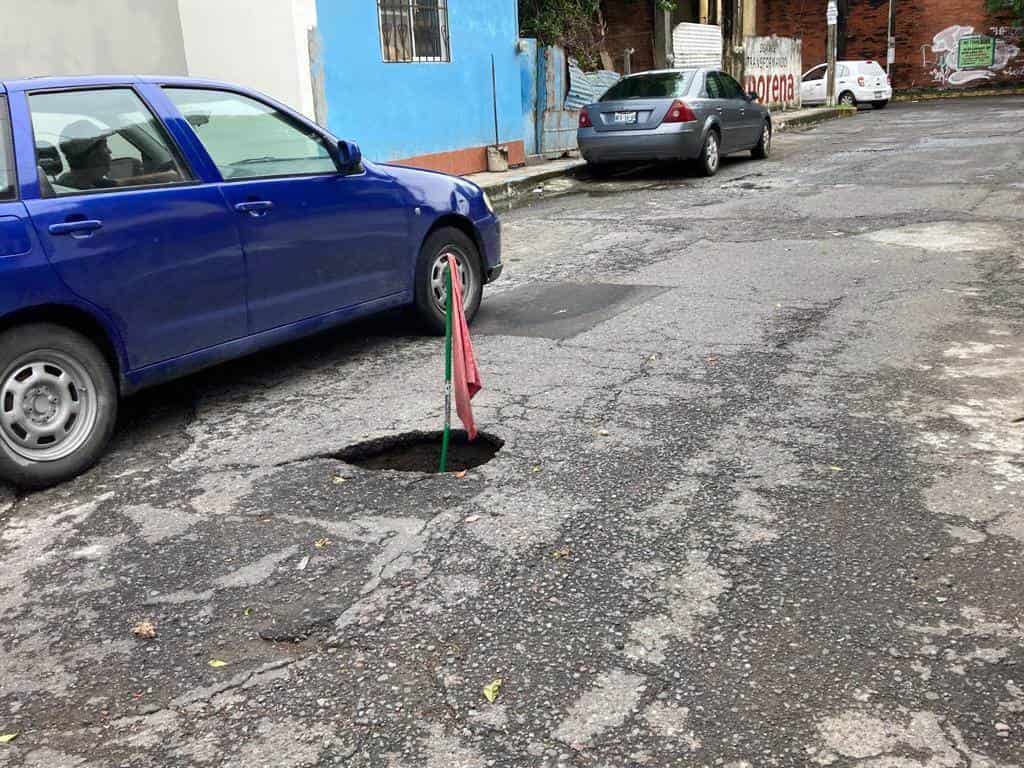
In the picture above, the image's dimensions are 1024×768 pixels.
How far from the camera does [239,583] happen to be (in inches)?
137

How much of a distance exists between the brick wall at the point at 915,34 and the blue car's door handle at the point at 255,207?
40.8 metres

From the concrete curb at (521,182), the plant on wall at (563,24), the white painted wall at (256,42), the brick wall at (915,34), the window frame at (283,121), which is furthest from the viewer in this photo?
the brick wall at (915,34)

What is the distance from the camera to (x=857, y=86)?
33594 millimetres

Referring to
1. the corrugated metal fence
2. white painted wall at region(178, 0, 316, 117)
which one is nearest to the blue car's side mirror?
white painted wall at region(178, 0, 316, 117)

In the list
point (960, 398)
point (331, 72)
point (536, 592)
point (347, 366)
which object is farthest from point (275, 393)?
point (331, 72)

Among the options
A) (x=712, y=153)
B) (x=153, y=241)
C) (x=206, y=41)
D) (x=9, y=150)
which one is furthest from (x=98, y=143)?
(x=712, y=153)

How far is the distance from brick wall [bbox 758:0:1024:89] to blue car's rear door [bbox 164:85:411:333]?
40.0m

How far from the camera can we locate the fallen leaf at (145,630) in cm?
317

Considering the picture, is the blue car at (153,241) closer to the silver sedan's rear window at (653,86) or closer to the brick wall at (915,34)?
the silver sedan's rear window at (653,86)

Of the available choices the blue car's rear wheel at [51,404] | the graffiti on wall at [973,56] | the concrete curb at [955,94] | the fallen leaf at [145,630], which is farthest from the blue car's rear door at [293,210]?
the graffiti on wall at [973,56]

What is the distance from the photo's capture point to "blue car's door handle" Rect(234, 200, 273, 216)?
5.04 m

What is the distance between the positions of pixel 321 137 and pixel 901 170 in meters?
11.2

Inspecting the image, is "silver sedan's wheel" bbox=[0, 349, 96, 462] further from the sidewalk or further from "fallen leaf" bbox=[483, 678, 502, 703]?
the sidewalk

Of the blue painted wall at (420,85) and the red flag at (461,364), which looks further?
the blue painted wall at (420,85)
